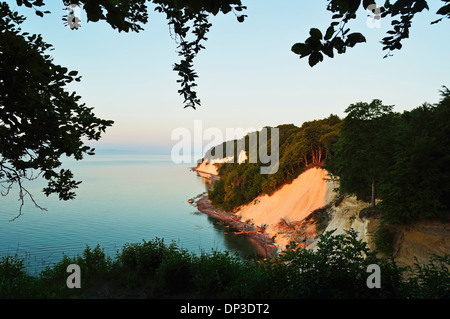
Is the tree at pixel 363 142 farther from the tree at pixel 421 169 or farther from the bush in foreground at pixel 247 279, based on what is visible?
the bush in foreground at pixel 247 279

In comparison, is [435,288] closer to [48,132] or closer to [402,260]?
[48,132]

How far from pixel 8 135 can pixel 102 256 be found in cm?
503

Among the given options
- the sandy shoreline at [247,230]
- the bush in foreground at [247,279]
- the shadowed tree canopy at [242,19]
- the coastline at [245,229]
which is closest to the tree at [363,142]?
the coastline at [245,229]

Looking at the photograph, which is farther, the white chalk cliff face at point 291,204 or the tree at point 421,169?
the white chalk cliff face at point 291,204

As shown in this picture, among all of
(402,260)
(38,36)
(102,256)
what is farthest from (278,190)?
(38,36)

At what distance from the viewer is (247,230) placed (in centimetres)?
4381

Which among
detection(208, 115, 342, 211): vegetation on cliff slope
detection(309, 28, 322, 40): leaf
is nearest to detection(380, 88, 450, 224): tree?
detection(309, 28, 322, 40): leaf

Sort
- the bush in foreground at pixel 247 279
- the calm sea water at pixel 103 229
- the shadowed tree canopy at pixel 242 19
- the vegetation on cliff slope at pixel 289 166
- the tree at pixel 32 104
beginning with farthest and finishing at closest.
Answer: the vegetation on cliff slope at pixel 289 166, the calm sea water at pixel 103 229, the bush in foreground at pixel 247 279, the tree at pixel 32 104, the shadowed tree canopy at pixel 242 19

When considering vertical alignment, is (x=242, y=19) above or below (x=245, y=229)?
above

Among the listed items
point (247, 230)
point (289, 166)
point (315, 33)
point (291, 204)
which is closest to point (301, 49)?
point (315, 33)

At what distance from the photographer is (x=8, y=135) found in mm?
3643

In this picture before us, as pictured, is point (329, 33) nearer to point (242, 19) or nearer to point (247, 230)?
point (242, 19)

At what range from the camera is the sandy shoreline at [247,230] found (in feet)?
116
